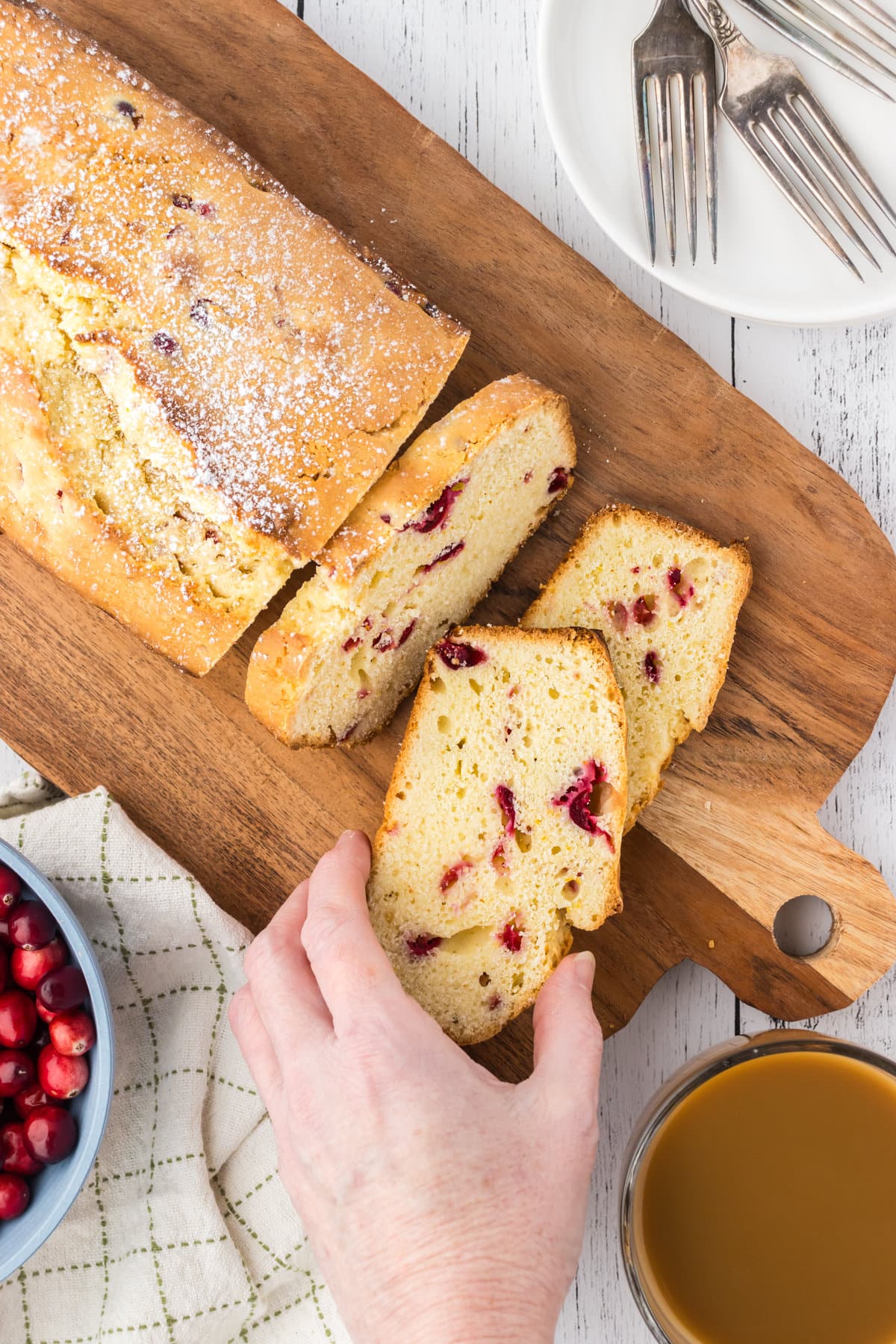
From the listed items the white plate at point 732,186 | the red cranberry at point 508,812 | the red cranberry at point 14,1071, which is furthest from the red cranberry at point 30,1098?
the white plate at point 732,186

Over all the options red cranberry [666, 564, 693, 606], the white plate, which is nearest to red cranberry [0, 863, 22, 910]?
red cranberry [666, 564, 693, 606]

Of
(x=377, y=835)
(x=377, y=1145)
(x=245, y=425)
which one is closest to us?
(x=377, y=1145)

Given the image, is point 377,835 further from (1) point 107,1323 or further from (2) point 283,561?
(1) point 107,1323

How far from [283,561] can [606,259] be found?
1157mm

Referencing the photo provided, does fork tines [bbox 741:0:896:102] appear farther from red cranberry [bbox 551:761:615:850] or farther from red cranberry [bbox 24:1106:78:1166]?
red cranberry [bbox 24:1106:78:1166]

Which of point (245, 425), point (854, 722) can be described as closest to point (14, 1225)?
point (245, 425)

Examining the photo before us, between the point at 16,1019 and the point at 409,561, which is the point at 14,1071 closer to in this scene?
the point at 16,1019

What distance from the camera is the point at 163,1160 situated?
2703 mm

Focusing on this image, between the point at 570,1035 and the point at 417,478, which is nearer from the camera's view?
the point at 570,1035

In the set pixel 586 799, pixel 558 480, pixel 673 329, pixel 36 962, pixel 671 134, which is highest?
pixel 671 134

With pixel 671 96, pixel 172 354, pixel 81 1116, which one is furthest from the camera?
pixel 671 96

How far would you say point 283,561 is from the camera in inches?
95.6

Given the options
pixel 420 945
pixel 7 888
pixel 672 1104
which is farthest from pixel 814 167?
pixel 7 888

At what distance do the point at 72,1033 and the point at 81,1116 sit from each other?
0.20 metres
